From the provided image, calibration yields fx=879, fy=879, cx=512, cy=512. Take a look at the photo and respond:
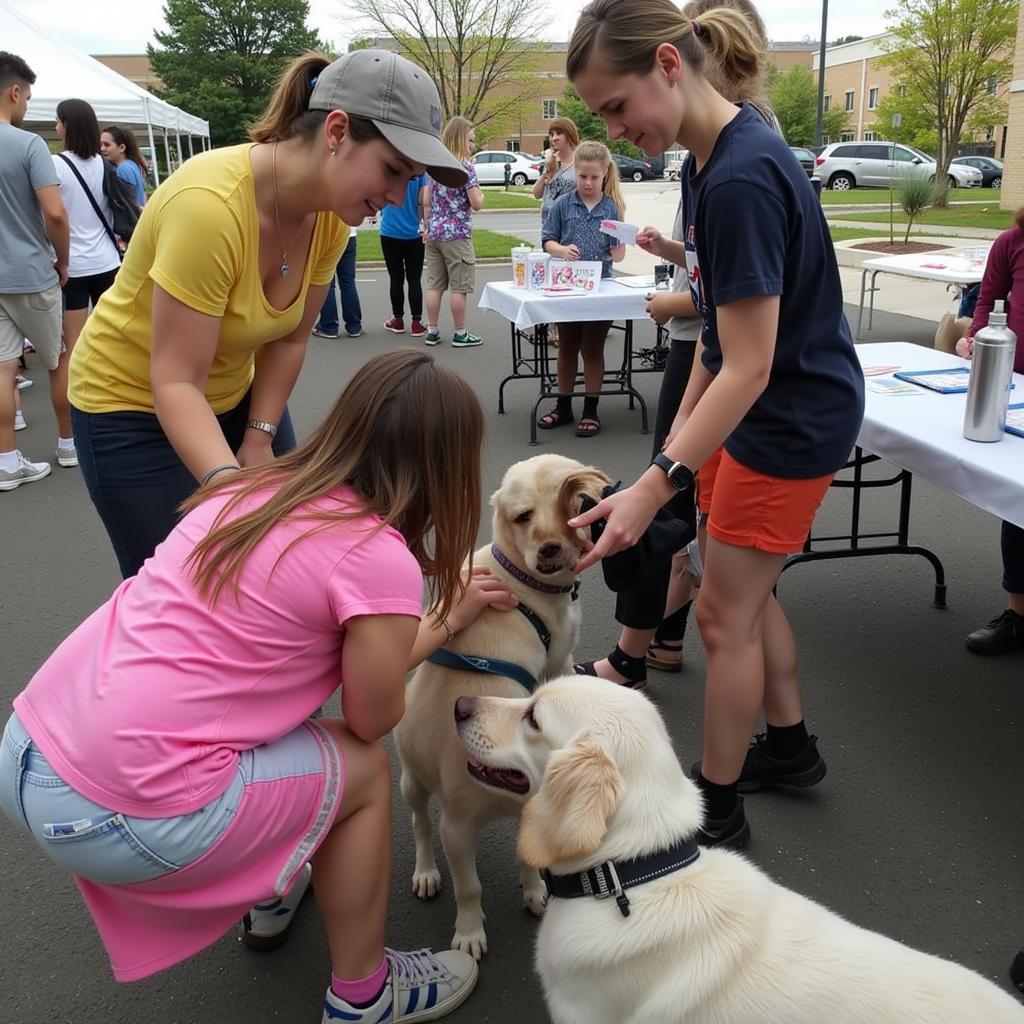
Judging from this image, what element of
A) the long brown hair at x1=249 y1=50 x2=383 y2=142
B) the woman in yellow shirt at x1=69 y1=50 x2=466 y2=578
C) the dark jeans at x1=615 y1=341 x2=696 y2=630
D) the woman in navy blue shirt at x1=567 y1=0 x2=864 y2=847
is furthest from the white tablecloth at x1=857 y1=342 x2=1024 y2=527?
the long brown hair at x1=249 y1=50 x2=383 y2=142

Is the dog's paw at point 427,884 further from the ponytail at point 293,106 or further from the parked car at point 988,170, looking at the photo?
the parked car at point 988,170

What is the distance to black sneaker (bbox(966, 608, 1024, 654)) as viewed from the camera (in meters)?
3.61

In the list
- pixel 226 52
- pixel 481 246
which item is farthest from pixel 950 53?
pixel 226 52

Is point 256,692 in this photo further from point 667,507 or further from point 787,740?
point 667,507

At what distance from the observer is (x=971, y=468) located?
8.48 ft

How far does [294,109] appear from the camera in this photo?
218 centimetres

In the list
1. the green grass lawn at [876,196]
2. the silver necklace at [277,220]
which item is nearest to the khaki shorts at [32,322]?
the silver necklace at [277,220]

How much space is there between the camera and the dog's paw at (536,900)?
8.04ft

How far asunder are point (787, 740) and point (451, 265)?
7.64 m

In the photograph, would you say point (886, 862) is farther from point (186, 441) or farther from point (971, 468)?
point (186, 441)

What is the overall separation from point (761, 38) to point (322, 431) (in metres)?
1.93

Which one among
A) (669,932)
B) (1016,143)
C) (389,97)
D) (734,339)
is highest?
(1016,143)

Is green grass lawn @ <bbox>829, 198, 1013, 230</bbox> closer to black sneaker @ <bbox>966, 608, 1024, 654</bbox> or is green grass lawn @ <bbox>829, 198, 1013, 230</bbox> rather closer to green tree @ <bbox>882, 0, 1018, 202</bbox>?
green tree @ <bbox>882, 0, 1018, 202</bbox>

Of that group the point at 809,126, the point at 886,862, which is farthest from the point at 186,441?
the point at 809,126
